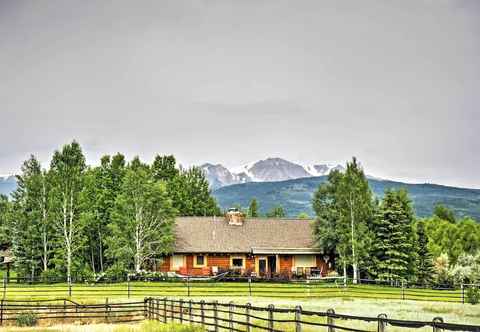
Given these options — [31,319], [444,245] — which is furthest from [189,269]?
[444,245]

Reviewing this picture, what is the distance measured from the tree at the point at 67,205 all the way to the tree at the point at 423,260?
96.3 feet

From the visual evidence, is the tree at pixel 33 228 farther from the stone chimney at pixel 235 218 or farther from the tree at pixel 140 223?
the stone chimney at pixel 235 218

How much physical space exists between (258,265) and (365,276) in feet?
A: 30.6

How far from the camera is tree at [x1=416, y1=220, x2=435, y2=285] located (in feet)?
179

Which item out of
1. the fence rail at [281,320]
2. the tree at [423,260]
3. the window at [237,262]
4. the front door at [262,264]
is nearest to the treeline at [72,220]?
the window at [237,262]

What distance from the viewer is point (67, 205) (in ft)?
178

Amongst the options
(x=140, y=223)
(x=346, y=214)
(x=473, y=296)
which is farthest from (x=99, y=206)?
(x=473, y=296)

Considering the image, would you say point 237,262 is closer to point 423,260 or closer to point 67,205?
point 67,205

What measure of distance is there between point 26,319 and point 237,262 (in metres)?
29.3

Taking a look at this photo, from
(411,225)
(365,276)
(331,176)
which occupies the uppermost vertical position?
(331,176)

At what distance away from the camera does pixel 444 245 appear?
9175 cm

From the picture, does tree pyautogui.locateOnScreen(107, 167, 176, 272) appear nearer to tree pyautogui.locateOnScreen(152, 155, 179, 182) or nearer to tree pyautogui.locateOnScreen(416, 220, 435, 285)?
tree pyautogui.locateOnScreen(416, 220, 435, 285)

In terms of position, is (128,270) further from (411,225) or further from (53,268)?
(411,225)

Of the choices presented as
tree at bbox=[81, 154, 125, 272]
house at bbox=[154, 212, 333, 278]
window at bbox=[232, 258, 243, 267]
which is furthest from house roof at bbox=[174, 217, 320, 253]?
tree at bbox=[81, 154, 125, 272]
